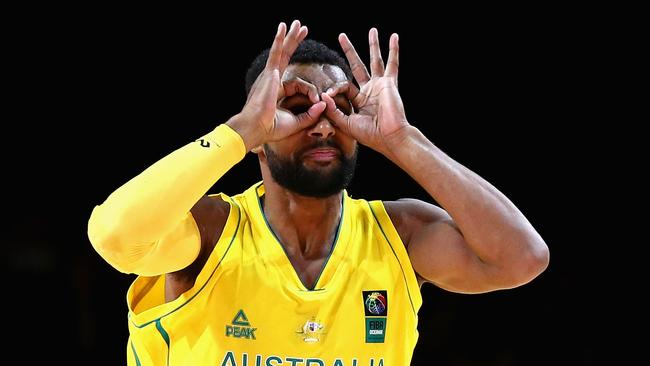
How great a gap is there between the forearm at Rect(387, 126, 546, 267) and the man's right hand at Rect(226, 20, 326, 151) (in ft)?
1.30

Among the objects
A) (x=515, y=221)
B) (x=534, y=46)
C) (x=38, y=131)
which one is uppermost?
(x=534, y=46)

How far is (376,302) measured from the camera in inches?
114

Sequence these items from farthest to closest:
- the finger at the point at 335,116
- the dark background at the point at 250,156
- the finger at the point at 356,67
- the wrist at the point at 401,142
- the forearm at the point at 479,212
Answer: the dark background at the point at 250,156 → the finger at the point at 356,67 → the finger at the point at 335,116 → the wrist at the point at 401,142 → the forearm at the point at 479,212

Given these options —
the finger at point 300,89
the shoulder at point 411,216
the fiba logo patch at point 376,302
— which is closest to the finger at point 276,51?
the finger at point 300,89

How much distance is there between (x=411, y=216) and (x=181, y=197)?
2.98 feet

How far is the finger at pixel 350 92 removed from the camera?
119 inches

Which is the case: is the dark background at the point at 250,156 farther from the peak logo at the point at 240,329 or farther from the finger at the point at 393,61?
the finger at the point at 393,61

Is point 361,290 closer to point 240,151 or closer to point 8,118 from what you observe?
point 240,151

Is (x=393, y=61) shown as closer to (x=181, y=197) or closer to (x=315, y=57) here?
(x=315, y=57)

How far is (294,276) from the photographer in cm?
290

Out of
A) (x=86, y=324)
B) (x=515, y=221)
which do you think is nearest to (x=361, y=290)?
(x=515, y=221)

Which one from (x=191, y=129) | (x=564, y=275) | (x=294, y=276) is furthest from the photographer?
(x=564, y=275)

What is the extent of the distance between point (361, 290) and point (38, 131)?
3013 millimetres

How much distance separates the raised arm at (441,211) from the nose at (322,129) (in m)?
0.03
